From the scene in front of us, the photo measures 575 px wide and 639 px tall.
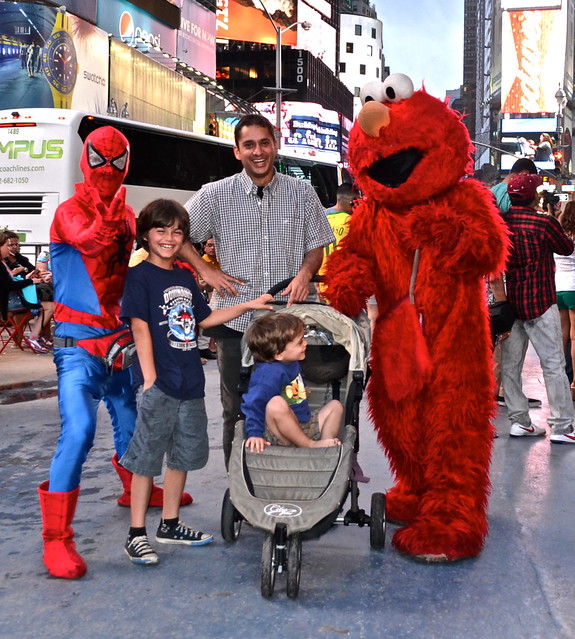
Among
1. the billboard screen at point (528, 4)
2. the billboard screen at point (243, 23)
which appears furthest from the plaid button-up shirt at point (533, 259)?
the billboard screen at point (528, 4)

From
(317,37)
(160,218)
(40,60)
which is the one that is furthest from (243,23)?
(160,218)

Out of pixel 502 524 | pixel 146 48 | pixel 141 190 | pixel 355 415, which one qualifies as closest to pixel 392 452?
pixel 355 415

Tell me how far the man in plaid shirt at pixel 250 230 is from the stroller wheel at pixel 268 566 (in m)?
1.26

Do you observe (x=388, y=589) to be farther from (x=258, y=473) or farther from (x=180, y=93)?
(x=180, y=93)

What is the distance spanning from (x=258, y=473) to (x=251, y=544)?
0.74 meters

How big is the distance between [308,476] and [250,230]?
4.95 feet

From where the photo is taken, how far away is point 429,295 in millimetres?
4410

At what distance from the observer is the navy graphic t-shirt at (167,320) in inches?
166

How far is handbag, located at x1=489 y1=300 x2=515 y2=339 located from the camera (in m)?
7.05

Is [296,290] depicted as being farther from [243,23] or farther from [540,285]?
[243,23]

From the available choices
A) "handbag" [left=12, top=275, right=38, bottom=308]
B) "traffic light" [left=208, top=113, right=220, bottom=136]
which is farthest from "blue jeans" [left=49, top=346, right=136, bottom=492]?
"traffic light" [left=208, top=113, right=220, bottom=136]

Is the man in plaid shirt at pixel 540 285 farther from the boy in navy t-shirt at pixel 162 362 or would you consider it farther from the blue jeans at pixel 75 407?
the blue jeans at pixel 75 407

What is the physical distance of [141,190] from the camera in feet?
63.3

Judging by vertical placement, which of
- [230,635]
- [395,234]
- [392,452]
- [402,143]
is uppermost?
[402,143]
